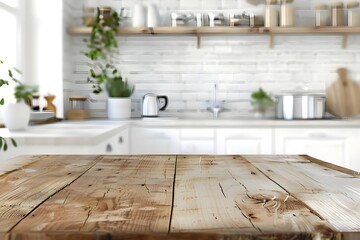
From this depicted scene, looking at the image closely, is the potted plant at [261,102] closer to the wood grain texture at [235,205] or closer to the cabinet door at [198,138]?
the cabinet door at [198,138]

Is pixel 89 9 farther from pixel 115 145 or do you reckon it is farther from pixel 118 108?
pixel 115 145

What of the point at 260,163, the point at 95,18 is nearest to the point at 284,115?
the point at 95,18

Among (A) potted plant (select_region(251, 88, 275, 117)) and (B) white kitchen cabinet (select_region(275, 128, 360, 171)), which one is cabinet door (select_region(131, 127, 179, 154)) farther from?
(A) potted plant (select_region(251, 88, 275, 117))

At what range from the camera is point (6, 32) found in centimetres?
399

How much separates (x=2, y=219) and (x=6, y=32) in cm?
337

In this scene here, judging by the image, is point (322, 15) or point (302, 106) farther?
point (322, 15)

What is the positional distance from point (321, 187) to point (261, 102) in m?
3.49

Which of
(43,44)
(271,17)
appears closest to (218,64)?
(271,17)

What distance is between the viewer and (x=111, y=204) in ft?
3.30

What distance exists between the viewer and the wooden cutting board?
183 inches

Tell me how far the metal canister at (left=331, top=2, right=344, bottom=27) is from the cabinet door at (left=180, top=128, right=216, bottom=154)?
1.47 metres

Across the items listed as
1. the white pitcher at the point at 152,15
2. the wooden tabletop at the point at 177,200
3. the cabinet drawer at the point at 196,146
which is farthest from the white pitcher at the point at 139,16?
the wooden tabletop at the point at 177,200

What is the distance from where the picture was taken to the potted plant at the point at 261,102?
4660 millimetres

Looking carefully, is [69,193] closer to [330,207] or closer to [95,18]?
[330,207]
